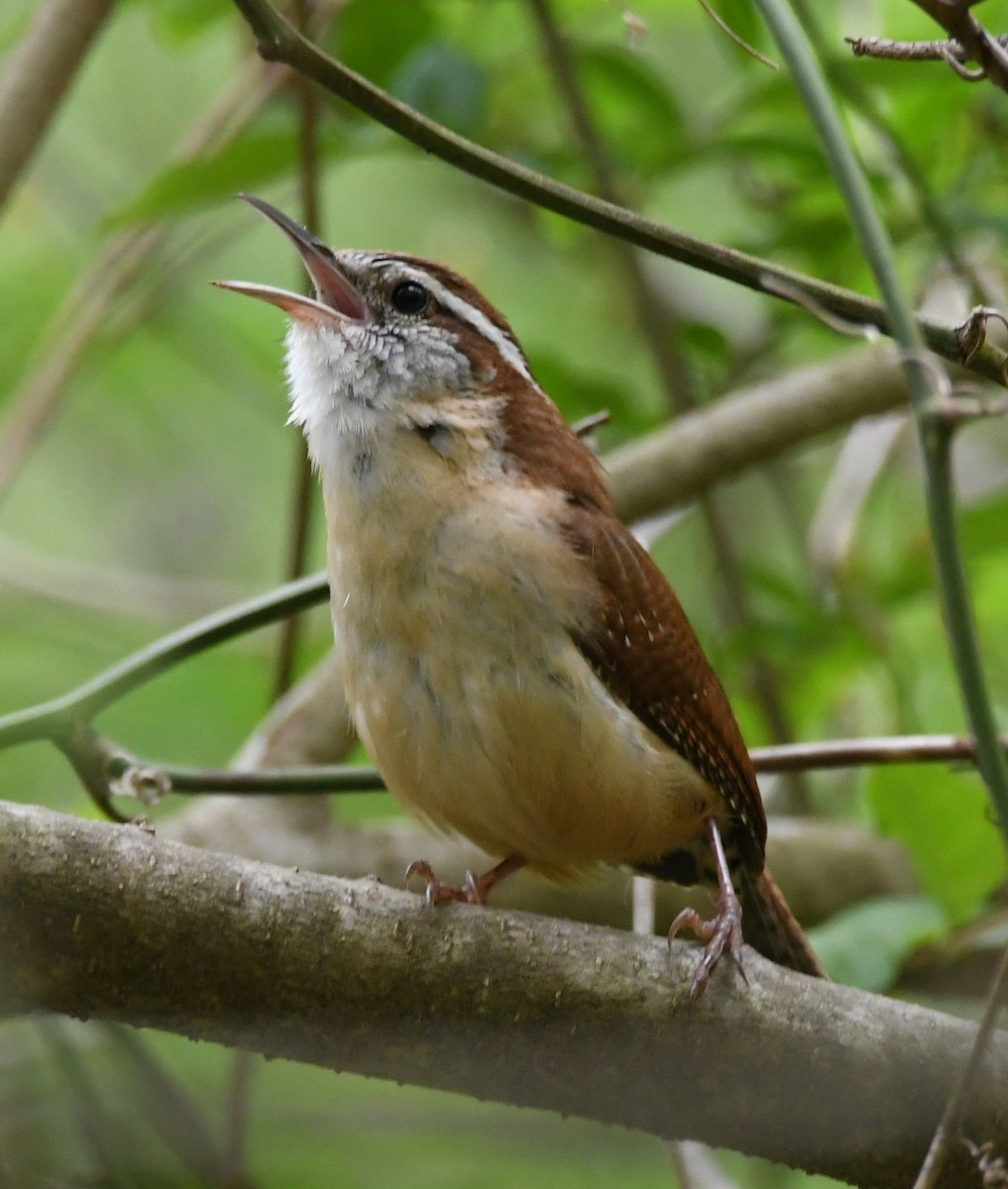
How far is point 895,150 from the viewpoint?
2.98 metres

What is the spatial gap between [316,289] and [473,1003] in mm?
1429

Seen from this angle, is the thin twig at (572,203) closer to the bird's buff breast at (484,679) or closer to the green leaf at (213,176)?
the bird's buff breast at (484,679)

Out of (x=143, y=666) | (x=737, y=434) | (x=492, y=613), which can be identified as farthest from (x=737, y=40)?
(x=737, y=434)

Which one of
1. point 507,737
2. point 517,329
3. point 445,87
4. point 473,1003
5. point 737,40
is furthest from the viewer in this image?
point 517,329

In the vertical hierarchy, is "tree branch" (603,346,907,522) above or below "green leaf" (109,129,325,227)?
below

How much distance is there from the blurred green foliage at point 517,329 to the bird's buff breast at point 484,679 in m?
0.65

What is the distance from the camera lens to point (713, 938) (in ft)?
7.33

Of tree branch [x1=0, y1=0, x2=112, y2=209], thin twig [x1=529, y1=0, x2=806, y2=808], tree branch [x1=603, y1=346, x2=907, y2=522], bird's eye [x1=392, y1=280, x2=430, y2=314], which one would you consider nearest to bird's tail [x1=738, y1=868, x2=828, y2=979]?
thin twig [x1=529, y1=0, x2=806, y2=808]

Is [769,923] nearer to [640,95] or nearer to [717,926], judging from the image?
[717,926]

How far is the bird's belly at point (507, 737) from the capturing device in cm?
237

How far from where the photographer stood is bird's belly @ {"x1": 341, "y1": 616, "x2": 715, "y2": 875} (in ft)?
7.77

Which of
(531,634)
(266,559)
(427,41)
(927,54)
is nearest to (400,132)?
(927,54)

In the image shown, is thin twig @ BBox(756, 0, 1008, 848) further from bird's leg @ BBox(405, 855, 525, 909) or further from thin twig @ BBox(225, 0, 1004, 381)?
bird's leg @ BBox(405, 855, 525, 909)

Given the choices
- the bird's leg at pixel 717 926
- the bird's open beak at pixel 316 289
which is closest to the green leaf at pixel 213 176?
the bird's open beak at pixel 316 289
